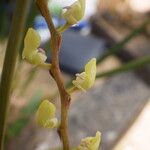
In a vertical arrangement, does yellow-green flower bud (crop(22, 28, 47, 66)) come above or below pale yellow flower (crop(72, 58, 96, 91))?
above

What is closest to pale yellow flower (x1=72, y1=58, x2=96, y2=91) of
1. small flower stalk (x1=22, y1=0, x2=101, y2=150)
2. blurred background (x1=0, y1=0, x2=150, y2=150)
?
small flower stalk (x1=22, y1=0, x2=101, y2=150)

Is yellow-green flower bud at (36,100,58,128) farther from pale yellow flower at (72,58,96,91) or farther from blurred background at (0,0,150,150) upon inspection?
blurred background at (0,0,150,150)

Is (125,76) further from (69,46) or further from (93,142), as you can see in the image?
(93,142)

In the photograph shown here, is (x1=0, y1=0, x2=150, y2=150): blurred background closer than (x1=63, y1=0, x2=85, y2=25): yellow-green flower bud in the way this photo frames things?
No

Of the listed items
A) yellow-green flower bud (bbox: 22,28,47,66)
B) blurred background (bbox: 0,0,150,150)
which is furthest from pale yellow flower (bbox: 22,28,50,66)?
blurred background (bbox: 0,0,150,150)

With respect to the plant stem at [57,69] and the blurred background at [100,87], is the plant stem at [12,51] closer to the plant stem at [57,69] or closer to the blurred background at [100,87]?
the plant stem at [57,69]

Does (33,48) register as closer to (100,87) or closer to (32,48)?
(32,48)

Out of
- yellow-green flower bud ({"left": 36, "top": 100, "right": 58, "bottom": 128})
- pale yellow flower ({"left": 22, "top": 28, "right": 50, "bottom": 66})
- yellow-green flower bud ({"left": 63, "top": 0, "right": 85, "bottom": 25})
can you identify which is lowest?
yellow-green flower bud ({"left": 36, "top": 100, "right": 58, "bottom": 128})
